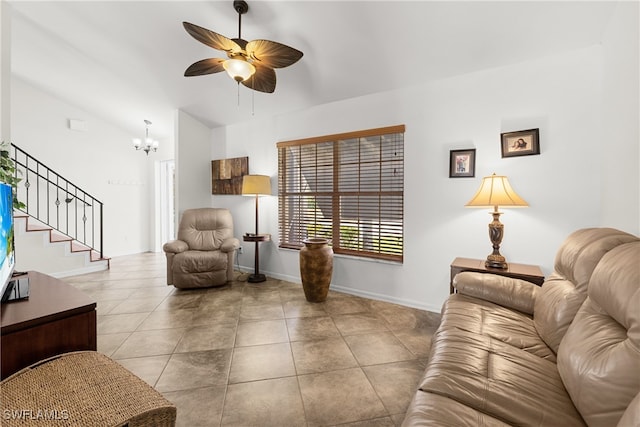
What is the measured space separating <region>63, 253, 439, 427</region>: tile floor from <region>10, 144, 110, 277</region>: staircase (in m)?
1.29

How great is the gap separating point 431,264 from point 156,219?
5.99 meters

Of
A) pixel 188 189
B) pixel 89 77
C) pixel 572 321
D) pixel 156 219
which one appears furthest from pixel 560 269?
pixel 156 219

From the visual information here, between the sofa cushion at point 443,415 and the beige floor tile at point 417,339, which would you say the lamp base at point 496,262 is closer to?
the beige floor tile at point 417,339

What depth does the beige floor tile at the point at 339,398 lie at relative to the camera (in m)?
1.57

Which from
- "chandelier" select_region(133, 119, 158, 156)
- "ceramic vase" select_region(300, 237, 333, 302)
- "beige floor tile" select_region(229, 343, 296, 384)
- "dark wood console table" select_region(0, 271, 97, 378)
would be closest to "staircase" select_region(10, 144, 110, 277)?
"chandelier" select_region(133, 119, 158, 156)

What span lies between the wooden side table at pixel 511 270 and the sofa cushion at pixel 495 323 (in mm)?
476

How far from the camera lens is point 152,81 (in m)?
3.93

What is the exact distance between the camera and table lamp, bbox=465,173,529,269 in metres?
2.36

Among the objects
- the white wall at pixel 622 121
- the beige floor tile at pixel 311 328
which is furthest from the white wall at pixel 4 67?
the white wall at pixel 622 121

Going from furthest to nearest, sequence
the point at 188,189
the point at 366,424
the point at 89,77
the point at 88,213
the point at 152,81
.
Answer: the point at 88,213
the point at 188,189
the point at 89,77
the point at 152,81
the point at 366,424

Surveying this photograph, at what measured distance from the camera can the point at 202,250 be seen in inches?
165

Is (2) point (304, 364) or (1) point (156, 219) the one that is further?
(1) point (156, 219)

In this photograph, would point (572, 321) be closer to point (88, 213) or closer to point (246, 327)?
point (246, 327)

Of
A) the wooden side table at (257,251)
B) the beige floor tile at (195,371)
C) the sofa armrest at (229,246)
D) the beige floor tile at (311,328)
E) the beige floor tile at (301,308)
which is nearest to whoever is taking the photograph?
the beige floor tile at (195,371)
